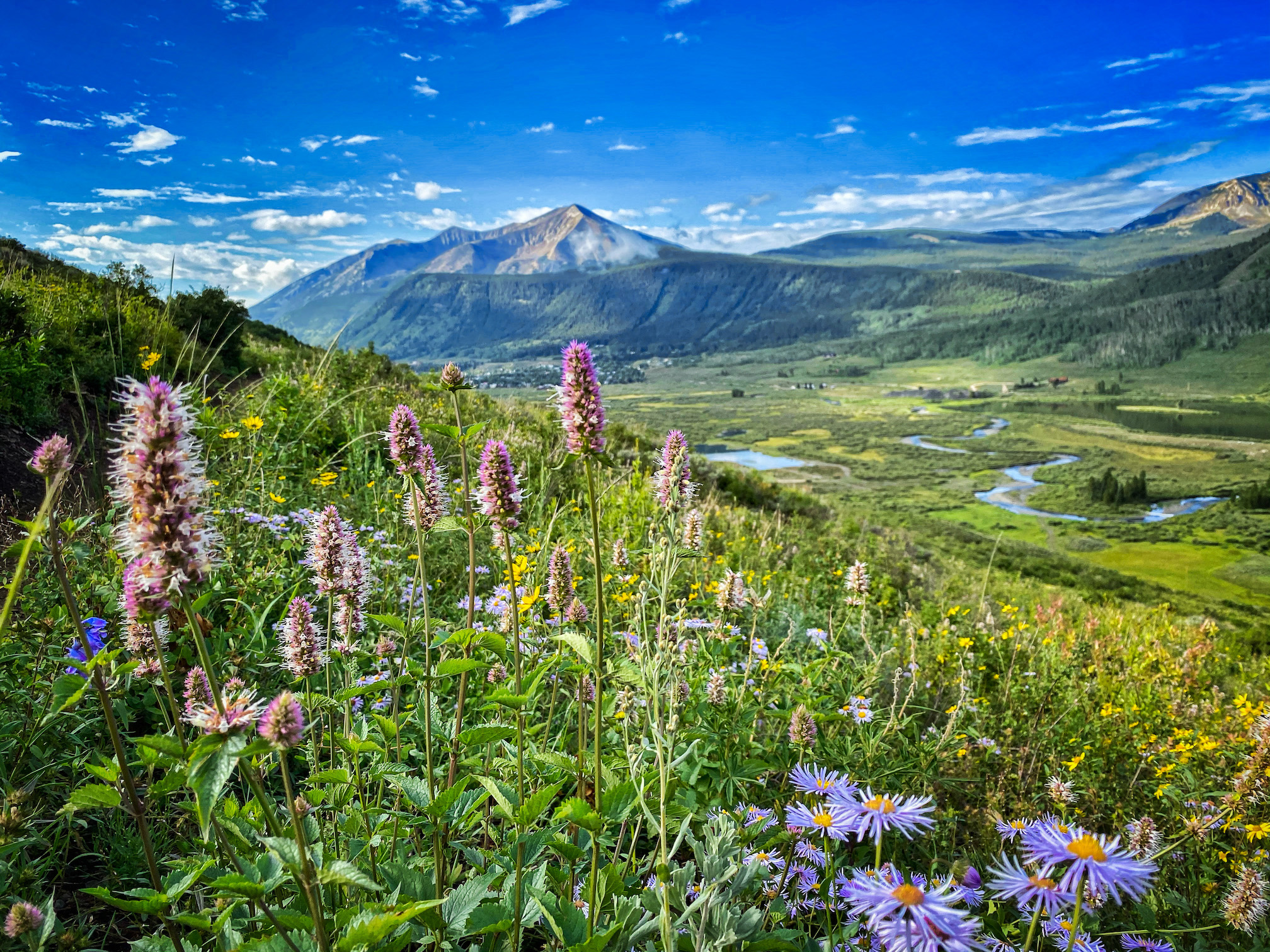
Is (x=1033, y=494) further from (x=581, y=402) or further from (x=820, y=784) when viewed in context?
(x=581, y=402)

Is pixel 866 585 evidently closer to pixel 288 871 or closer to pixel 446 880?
pixel 446 880

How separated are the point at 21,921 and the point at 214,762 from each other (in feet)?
2.79

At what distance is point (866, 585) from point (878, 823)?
306 centimetres

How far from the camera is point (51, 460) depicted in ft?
5.00

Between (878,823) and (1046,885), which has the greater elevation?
(878,823)

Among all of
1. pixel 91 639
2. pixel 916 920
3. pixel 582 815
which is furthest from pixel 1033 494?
pixel 91 639

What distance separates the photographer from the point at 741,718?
9.71ft

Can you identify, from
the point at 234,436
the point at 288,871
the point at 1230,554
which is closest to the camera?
the point at 288,871

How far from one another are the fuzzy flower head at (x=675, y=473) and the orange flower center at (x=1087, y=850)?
1323 millimetres

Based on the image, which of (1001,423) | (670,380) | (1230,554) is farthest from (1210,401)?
(670,380)

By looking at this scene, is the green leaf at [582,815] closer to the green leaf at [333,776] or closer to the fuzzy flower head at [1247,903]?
the green leaf at [333,776]

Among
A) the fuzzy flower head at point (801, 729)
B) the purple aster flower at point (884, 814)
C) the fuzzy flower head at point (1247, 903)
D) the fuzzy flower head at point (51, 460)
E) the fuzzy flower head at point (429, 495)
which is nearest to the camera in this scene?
the purple aster flower at point (884, 814)

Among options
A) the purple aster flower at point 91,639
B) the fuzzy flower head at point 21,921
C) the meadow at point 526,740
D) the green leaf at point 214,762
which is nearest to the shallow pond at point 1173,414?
the meadow at point 526,740

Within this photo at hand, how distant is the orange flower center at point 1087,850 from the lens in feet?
3.83
